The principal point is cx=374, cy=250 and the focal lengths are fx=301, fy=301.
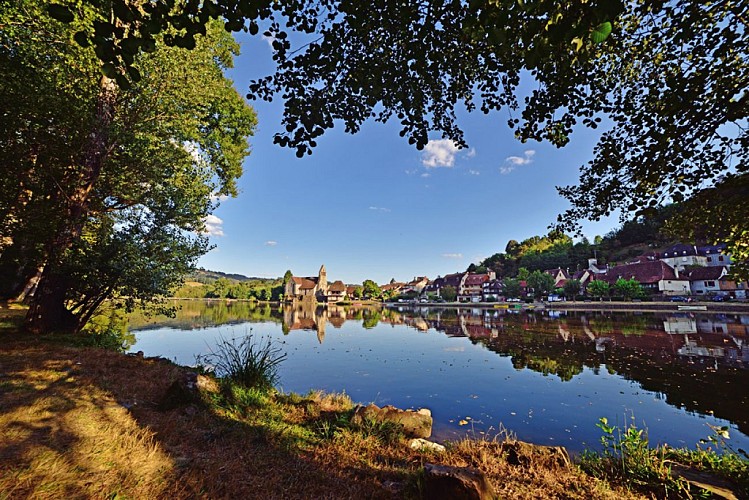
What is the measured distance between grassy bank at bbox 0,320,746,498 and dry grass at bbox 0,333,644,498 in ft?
0.05

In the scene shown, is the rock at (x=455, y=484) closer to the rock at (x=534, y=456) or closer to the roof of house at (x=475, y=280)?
the rock at (x=534, y=456)

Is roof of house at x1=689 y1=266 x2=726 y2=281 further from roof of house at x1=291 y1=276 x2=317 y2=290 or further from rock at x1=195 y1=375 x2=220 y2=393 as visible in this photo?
roof of house at x1=291 y1=276 x2=317 y2=290

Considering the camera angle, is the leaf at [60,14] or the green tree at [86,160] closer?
the leaf at [60,14]

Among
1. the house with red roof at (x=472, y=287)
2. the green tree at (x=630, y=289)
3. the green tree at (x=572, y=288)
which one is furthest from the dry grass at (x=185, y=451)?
the house with red roof at (x=472, y=287)

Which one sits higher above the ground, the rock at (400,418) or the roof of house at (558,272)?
the roof of house at (558,272)

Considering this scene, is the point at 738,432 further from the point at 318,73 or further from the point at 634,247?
the point at 634,247

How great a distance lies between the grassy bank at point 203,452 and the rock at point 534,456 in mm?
29

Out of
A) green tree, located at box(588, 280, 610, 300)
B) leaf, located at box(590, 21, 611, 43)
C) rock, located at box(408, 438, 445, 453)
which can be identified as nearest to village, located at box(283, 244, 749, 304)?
green tree, located at box(588, 280, 610, 300)

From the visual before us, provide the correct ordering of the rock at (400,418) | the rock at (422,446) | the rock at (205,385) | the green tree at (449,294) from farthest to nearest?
the green tree at (449,294) < the rock at (400,418) < the rock at (205,385) < the rock at (422,446)

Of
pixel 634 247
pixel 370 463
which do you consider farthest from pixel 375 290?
pixel 370 463

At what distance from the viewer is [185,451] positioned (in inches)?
149

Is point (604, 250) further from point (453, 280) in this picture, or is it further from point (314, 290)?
point (314, 290)

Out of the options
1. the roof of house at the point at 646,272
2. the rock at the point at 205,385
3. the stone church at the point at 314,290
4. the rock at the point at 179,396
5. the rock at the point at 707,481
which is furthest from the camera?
the stone church at the point at 314,290

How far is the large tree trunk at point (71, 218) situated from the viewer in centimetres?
889
